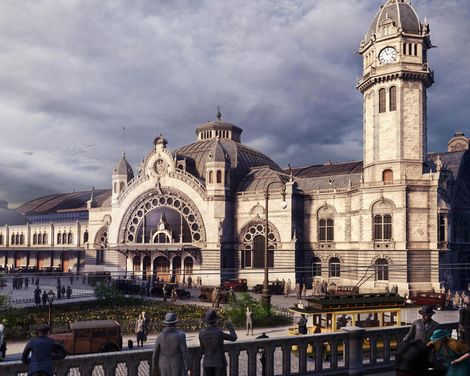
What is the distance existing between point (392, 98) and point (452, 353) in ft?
142

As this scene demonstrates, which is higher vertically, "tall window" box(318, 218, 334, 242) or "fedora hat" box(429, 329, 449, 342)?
"tall window" box(318, 218, 334, 242)

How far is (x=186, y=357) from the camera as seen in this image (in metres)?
10.6

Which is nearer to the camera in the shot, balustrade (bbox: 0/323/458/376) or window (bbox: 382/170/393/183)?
balustrade (bbox: 0/323/458/376)

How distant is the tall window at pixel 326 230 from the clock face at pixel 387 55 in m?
17.3

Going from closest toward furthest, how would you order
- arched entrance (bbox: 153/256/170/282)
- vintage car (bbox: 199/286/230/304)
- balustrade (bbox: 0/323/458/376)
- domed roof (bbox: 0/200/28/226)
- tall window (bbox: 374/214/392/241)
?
balustrade (bbox: 0/323/458/376) → vintage car (bbox: 199/286/230/304) → tall window (bbox: 374/214/392/241) → arched entrance (bbox: 153/256/170/282) → domed roof (bbox: 0/200/28/226)

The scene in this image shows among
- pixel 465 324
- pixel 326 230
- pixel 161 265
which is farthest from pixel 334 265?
pixel 465 324

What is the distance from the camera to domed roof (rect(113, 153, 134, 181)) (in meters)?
74.0

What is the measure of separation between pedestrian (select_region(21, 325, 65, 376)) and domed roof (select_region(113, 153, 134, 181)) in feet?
211

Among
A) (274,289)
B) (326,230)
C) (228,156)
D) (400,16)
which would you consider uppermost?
(400,16)

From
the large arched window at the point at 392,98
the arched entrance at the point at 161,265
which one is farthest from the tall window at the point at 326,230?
the arched entrance at the point at 161,265

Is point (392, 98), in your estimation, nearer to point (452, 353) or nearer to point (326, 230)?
point (326, 230)

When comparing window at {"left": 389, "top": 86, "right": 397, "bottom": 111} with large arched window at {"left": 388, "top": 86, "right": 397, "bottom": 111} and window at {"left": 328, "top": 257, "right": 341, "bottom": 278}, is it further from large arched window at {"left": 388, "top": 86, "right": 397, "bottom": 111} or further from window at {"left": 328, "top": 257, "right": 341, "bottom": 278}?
window at {"left": 328, "top": 257, "right": 341, "bottom": 278}

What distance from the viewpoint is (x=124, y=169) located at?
74.2 meters

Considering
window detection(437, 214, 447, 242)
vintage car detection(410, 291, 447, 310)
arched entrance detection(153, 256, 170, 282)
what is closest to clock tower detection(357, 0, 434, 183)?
window detection(437, 214, 447, 242)
